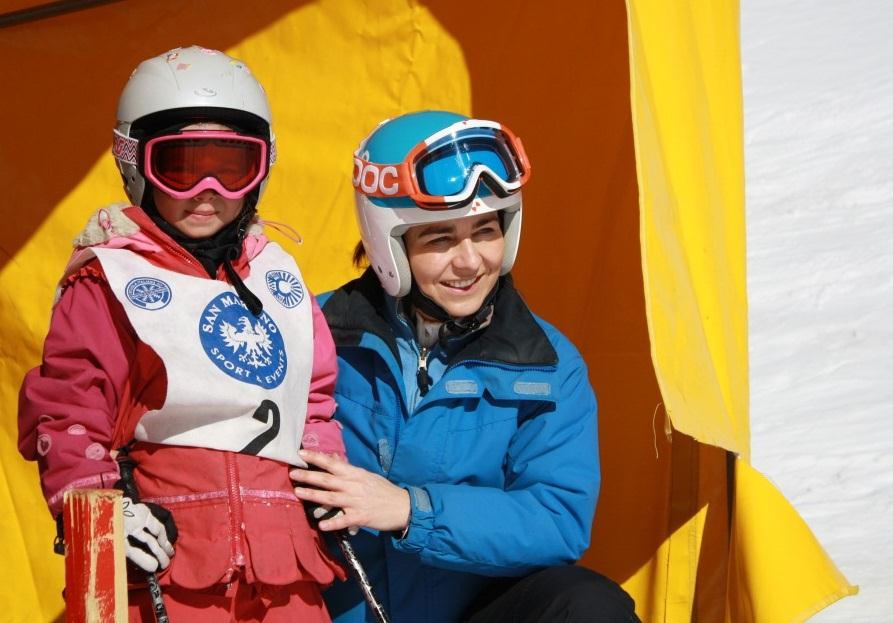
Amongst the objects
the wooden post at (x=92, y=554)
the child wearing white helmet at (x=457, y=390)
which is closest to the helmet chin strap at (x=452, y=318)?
the child wearing white helmet at (x=457, y=390)

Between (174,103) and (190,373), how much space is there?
613mm

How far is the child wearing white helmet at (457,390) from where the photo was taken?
9.95ft

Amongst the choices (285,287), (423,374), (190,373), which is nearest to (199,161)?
(285,287)

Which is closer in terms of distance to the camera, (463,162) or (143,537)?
(143,537)

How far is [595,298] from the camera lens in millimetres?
3939

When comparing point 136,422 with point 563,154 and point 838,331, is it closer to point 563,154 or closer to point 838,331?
point 563,154

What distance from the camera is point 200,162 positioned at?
2971 mm

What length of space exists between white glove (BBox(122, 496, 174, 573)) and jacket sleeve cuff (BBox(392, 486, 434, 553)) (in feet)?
1.81

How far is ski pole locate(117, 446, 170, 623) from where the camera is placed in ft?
8.63

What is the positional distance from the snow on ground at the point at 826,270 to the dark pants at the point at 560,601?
5.61 feet

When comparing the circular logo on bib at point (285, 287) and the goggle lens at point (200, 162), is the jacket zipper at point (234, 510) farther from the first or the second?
the goggle lens at point (200, 162)

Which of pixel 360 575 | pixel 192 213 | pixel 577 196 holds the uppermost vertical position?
pixel 192 213

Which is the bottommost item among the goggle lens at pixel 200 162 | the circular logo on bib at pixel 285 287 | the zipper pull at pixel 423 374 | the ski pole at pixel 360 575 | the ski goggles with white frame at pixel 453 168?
the ski pole at pixel 360 575

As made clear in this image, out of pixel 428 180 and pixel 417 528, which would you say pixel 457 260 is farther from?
pixel 417 528
